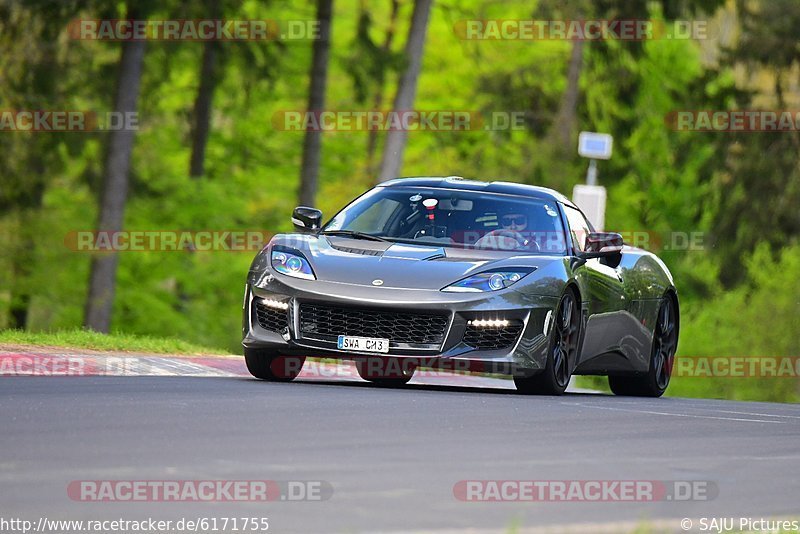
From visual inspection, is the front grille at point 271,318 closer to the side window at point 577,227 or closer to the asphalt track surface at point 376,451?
the asphalt track surface at point 376,451

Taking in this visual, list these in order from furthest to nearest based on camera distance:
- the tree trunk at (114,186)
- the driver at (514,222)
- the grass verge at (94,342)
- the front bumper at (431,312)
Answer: the tree trunk at (114,186), the grass verge at (94,342), the driver at (514,222), the front bumper at (431,312)

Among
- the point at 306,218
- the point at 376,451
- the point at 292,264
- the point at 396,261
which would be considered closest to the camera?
the point at 376,451

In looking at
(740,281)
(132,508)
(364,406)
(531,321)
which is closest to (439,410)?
(364,406)

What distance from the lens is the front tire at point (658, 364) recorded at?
16125 mm

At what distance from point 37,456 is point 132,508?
1.41m

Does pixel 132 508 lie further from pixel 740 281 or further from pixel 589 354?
pixel 740 281

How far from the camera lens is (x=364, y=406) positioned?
1093 cm

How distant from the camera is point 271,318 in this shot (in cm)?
1295

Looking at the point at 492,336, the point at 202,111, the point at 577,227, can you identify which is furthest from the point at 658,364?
the point at 202,111

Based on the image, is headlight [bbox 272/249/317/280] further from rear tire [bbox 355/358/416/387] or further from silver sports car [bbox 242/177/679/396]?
rear tire [bbox 355/358/416/387]

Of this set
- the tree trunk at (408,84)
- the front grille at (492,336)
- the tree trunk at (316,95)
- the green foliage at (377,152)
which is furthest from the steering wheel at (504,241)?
the tree trunk at (408,84)

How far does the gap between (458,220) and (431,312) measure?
5.44 feet

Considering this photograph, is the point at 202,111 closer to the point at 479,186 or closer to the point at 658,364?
the point at 658,364

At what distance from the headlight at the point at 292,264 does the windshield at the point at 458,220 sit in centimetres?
92
